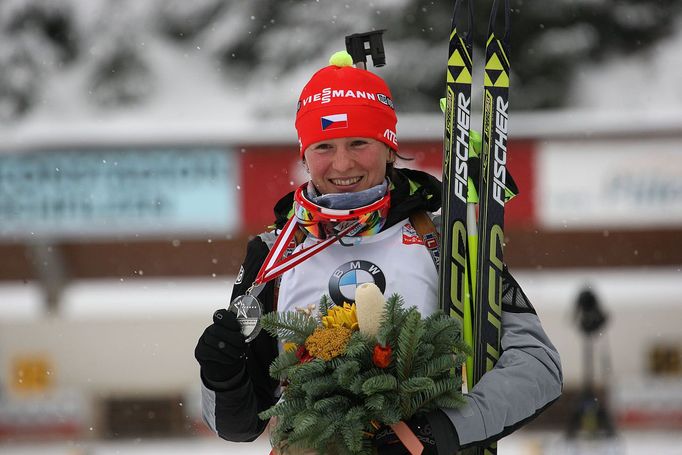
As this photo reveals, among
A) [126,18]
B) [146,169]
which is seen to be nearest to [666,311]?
[146,169]

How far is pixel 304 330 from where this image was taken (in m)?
2.18

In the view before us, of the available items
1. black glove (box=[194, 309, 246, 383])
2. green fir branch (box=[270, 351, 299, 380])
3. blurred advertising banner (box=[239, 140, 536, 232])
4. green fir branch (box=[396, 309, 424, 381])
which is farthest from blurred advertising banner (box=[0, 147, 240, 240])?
green fir branch (box=[396, 309, 424, 381])

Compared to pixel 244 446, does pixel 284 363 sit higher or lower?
higher

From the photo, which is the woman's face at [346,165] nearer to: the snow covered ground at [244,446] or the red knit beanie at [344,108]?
the red knit beanie at [344,108]

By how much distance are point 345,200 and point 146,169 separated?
860 cm

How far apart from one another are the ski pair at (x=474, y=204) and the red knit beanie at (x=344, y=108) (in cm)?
17

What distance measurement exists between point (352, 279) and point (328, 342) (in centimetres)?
30

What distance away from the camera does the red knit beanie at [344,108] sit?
2.44 metres

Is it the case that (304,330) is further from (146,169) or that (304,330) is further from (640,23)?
(640,23)

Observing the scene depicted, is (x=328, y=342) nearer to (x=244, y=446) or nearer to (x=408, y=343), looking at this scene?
(x=408, y=343)

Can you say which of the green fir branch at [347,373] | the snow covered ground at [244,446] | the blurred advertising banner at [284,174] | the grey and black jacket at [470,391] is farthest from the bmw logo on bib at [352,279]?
the blurred advertising banner at [284,174]

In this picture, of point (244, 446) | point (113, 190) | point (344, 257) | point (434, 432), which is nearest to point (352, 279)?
point (344, 257)

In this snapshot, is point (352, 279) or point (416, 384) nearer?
point (416, 384)

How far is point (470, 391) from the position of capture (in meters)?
2.34
